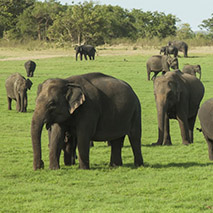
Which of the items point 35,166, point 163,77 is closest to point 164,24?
point 163,77

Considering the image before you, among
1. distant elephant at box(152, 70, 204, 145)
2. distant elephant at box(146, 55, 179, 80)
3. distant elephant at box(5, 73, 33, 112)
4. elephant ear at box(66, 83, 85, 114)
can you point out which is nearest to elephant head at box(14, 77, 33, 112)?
distant elephant at box(5, 73, 33, 112)

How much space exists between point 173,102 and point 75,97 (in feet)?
17.3

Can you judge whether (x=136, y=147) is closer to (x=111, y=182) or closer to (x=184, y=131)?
(x=111, y=182)

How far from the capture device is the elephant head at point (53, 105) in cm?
967

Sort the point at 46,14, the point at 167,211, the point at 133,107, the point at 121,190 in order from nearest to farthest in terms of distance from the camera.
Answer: the point at 167,211 → the point at 121,190 → the point at 133,107 → the point at 46,14

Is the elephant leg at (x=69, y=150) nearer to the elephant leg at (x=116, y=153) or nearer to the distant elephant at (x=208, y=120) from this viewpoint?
the elephant leg at (x=116, y=153)

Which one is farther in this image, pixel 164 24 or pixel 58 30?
pixel 164 24

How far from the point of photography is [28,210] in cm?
752

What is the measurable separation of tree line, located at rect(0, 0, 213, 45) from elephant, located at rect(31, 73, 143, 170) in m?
58.5

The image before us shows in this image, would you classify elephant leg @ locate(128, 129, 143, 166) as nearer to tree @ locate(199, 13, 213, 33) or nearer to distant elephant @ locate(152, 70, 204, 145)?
distant elephant @ locate(152, 70, 204, 145)

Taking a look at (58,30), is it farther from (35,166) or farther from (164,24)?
(35,166)

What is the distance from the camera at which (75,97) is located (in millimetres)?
9672

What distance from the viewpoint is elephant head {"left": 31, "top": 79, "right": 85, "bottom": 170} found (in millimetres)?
9672

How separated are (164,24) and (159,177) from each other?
249ft
